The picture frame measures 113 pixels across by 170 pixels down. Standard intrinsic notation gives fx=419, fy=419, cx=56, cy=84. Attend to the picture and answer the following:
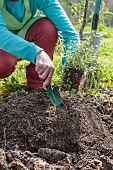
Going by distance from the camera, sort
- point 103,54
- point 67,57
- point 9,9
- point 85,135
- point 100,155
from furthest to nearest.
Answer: point 103,54 < point 9,9 < point 67,57 < point 85,135 < point 100,155

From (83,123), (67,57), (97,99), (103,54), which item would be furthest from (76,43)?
(103,54)

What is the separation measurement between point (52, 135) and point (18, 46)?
0.62 metres

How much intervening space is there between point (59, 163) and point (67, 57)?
3.34 feet

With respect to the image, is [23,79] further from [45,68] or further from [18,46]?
[45,68]

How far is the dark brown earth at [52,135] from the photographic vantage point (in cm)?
230

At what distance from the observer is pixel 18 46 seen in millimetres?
2711

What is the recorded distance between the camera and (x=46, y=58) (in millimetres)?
2502

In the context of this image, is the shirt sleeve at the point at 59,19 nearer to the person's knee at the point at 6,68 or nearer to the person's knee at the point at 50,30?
the person's knee at the point at 50,30

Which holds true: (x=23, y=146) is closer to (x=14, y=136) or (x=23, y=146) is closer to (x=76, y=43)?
(x=14, y=136)

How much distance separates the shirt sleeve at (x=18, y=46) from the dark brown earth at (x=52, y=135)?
0.36 metres

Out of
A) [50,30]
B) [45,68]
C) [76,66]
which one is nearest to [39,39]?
[50,30]

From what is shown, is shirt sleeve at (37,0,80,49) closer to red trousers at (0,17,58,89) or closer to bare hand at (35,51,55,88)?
red trousers at (0,17,58,89)

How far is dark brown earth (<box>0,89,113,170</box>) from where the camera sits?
2301 millimetres

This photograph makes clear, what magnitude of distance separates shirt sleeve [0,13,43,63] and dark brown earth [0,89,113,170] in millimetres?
358
